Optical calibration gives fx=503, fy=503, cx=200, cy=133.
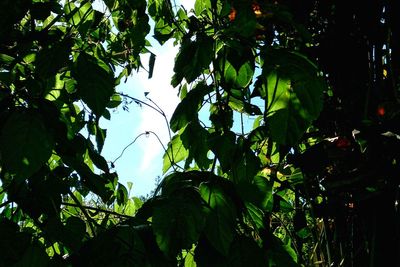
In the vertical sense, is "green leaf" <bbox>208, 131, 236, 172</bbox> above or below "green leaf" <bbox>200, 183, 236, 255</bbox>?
above

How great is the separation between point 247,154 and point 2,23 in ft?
1.75

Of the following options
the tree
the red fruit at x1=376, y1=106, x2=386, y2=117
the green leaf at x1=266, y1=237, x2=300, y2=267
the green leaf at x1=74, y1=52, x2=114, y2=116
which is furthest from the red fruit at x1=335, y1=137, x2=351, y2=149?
the green leaf at x1=74, y1=52, x2=114, y2=116

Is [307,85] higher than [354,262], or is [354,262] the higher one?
[307,85]

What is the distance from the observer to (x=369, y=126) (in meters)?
1.24

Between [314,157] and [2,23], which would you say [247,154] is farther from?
[2,23]

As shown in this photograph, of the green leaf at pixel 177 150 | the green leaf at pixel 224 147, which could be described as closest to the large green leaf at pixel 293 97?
the green leaf at pixel 224 147

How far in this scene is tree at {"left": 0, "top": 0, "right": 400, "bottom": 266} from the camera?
2.32 ft

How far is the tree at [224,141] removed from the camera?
0.71 meters

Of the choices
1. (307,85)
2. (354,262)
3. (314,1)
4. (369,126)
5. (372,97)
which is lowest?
(354,262)

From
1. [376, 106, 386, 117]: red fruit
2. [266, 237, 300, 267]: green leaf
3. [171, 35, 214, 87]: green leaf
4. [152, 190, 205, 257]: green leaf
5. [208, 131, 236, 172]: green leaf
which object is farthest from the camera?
[376, 106, 386, 117]: red fruit

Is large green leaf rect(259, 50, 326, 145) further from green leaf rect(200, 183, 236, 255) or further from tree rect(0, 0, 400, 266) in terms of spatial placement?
green leaf rect(200, 183, 236, 255)

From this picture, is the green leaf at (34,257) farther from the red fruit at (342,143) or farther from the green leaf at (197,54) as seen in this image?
the red fruit at (342,143)

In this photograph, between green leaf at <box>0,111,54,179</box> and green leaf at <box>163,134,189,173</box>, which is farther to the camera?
green leaf at <box>163,134,189,173</box>

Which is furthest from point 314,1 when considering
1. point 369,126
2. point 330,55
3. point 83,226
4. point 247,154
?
point 83,226
